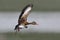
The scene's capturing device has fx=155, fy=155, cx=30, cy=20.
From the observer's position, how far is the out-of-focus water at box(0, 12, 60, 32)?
21.2 inches

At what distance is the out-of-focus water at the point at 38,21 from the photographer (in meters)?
0.54

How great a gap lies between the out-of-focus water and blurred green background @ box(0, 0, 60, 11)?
2 cm

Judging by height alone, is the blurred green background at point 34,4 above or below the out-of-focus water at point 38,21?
above

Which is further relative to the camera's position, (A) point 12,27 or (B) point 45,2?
(B) point 45,2

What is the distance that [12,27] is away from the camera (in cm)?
52

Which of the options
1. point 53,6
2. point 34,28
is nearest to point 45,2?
point 53,6

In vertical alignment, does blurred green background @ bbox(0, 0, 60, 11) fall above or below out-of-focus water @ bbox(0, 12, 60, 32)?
above

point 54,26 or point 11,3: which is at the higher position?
point 11,3

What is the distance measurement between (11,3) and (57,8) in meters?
0.18

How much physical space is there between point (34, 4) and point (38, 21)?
74 millimetres

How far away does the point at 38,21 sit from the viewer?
0.55 metres

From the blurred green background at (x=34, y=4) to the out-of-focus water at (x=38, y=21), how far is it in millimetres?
23

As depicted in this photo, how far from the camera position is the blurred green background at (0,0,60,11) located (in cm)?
59
